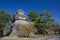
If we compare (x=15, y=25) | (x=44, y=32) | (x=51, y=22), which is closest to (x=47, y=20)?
(x=51, y=22)

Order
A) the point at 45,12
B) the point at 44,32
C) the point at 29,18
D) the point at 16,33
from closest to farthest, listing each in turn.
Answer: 1. the point at 16,33
2. the point at 45,12
3. the point at 44,32
4. the point at 29,18

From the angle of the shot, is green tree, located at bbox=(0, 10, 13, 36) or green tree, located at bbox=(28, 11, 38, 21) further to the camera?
green tree, located at bbox=(28, 11, 38, 21)

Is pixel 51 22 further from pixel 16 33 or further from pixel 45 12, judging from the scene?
pixel 16 33

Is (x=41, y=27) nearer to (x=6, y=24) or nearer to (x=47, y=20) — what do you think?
(x=47, y=20)

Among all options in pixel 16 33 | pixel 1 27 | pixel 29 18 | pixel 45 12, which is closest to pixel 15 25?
pixel 16 33

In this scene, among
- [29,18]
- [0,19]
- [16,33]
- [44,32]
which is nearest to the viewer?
[0,19]

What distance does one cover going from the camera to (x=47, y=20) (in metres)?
66.1

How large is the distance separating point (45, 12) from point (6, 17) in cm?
1570

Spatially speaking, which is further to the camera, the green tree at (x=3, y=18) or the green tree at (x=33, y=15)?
the green tree at (x=33, y=15)

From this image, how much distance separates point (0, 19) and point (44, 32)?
76.1 ft

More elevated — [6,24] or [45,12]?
[45,12]

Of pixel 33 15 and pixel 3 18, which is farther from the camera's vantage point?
pixel 33 15

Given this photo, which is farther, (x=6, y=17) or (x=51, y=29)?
(x=51, y=29)

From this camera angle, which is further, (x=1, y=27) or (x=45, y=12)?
(x=45, y=12)
